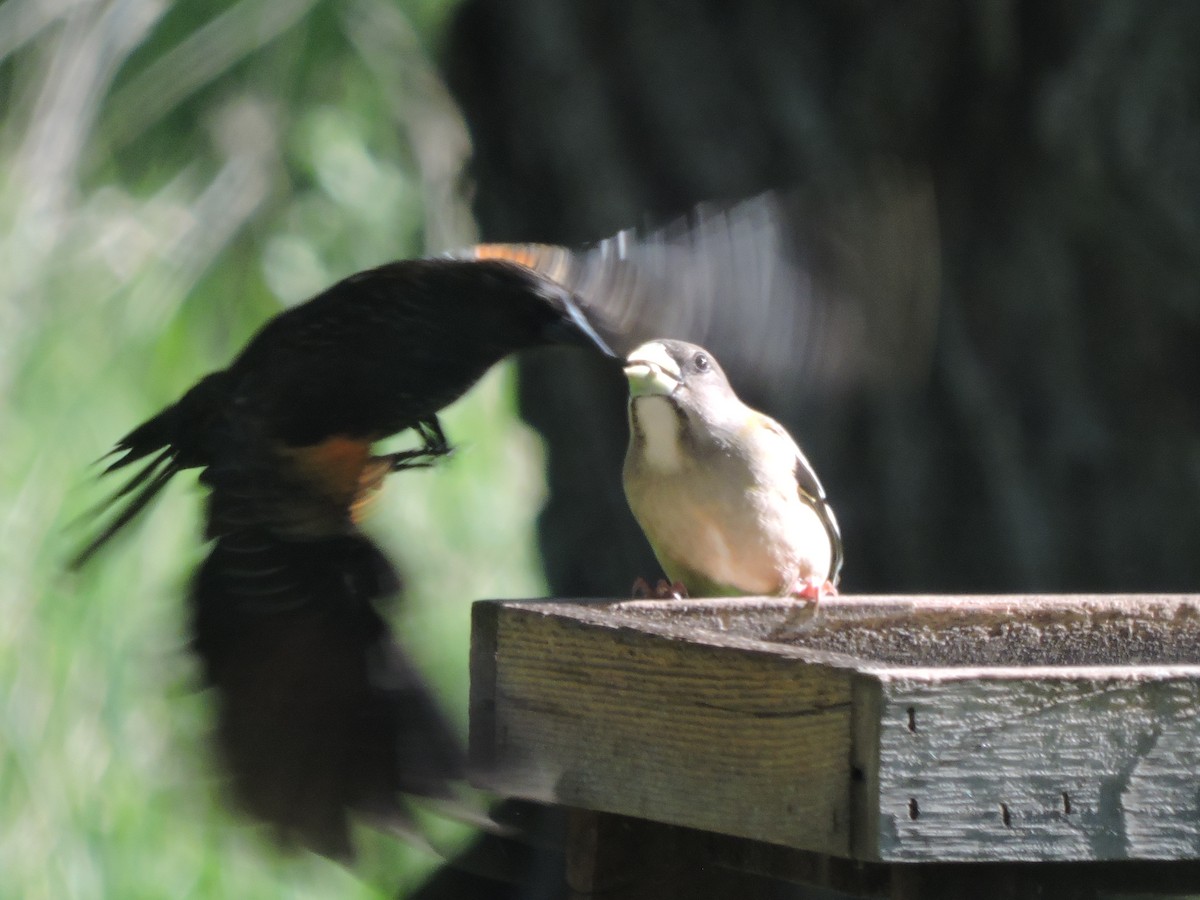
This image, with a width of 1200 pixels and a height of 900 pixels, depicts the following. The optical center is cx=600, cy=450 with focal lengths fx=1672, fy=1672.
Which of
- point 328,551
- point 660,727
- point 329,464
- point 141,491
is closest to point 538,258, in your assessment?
point 329,464

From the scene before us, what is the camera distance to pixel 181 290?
434cm

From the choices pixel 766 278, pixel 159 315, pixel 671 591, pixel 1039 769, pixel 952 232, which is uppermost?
pixel 952 232

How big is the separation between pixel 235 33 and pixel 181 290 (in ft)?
2.45

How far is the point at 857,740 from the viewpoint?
1896 mm

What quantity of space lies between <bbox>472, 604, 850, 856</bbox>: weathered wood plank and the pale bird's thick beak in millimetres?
626

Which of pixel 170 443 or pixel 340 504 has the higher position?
pixel 170 443

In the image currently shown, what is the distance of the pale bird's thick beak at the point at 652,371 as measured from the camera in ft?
9.92

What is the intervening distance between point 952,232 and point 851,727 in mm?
2699

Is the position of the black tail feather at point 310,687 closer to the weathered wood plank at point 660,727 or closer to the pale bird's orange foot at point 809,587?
the weathered wood plank at point 660,727

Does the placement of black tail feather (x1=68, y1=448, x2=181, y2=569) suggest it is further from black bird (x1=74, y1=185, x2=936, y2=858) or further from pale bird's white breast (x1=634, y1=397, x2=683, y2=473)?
pale bird's white breast (x1=634, y1=397, x2=683, y2=473)

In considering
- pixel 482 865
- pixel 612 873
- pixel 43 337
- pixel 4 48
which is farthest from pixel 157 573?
pixel 612 873

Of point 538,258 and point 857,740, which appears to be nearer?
point 857,740

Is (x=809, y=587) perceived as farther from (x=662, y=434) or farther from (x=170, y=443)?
(x=170, y=443)

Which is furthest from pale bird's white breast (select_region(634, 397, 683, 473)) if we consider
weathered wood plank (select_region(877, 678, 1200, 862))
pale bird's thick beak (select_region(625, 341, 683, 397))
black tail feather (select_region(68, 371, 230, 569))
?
weathered wood plank (select_region(877, 678, 1200, 862))
